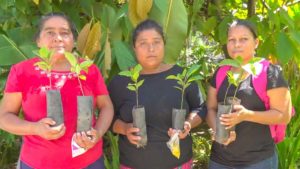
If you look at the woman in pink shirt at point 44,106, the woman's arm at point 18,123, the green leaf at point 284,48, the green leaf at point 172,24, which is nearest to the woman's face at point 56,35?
the woman in pink shirt at point 44,106

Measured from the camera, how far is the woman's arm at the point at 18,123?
176 cm

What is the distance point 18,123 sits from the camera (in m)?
1.87

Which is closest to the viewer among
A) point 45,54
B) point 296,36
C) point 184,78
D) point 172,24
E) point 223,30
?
point 45,54

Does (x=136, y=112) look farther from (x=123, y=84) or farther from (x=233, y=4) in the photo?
(x=233, y=4)

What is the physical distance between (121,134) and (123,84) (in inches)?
10.3

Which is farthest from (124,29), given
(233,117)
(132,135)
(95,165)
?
(233,117)

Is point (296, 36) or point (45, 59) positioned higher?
point (296, 36)

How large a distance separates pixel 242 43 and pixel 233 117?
39cm

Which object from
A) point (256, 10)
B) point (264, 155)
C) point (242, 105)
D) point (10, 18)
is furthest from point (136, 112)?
point (256, 10)

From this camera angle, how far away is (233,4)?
3.91 metres

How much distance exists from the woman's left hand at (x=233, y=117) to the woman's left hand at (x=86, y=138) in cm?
57

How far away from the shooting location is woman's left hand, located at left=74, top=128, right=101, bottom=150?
5.96 ft

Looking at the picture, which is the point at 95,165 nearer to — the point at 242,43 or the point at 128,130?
the point at 128,130

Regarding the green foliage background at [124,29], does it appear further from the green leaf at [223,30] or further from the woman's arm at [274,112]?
the woman's arm at [274,112]
